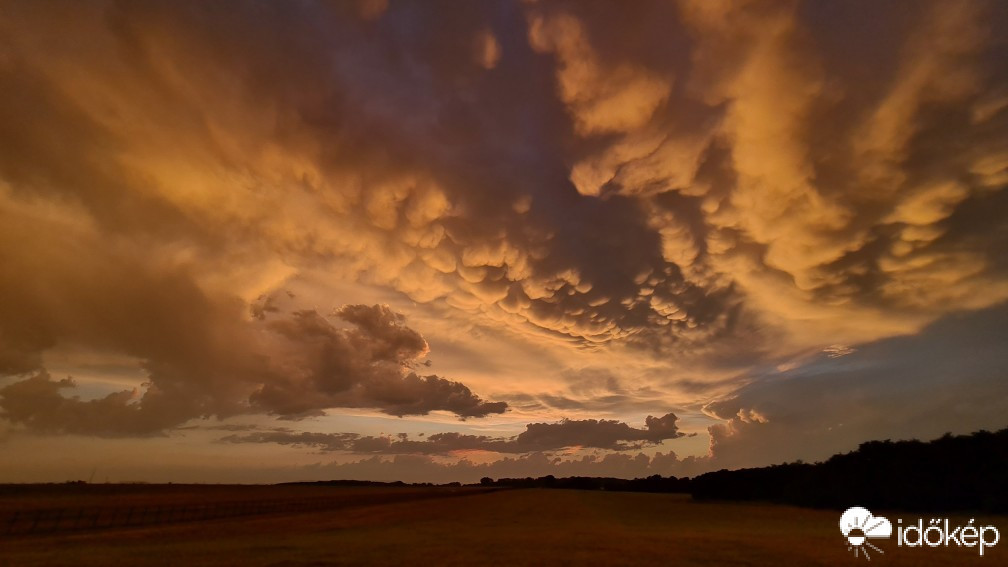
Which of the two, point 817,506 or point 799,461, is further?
point 799,461

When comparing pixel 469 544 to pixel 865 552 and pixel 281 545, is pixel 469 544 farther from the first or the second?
pixel 865 552

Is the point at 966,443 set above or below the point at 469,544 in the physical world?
above

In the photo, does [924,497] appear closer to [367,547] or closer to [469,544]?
[469,544]

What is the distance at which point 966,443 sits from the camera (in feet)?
220

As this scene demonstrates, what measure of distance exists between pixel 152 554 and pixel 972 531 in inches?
2616

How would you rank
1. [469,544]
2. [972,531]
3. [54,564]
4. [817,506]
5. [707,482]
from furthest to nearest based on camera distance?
[707,482], [817,506], [972,531], [469,544], [54,564]

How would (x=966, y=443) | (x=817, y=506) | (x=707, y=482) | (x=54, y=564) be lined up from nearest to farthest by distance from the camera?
1. (x=54, y=564)
2. (x=966, y=443)
3. (x=817, y=506)
4. (x=707, y=482)

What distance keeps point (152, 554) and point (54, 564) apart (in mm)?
4760

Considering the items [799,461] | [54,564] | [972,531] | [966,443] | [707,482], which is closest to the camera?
[54,564]

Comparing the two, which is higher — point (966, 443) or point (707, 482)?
point (966, 443)

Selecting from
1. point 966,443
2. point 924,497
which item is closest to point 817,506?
point 924,497

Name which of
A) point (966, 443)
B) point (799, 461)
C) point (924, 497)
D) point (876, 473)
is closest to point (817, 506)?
point (876, 473)

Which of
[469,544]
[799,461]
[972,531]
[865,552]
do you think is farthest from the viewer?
[799,461]

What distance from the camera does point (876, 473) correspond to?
75.2m
